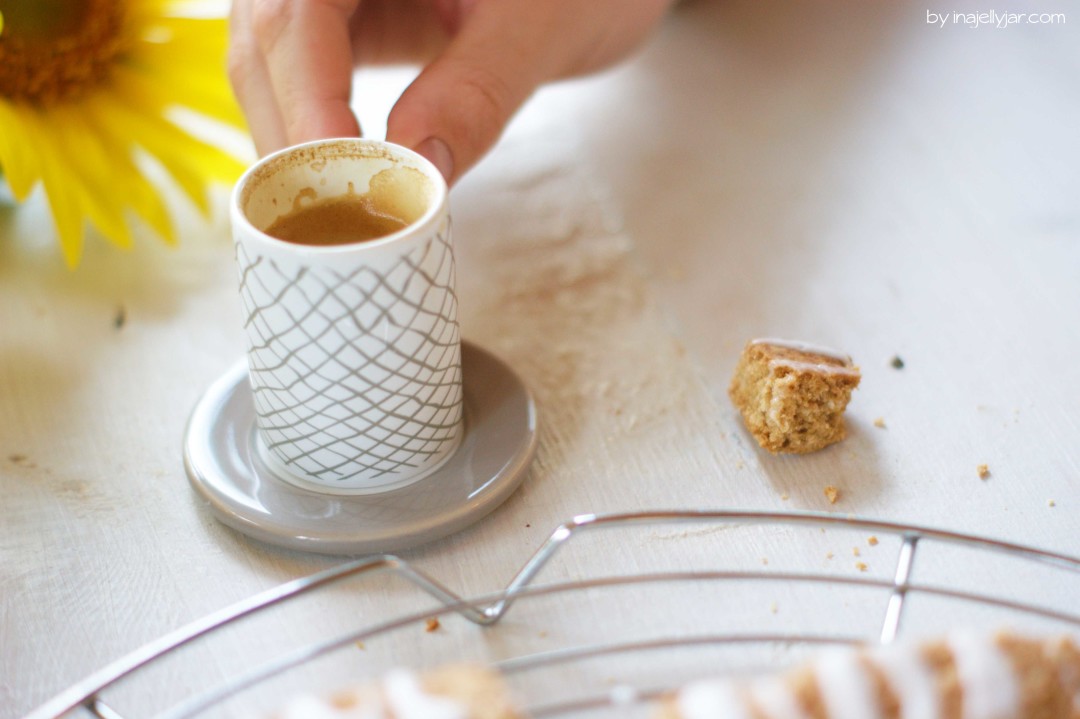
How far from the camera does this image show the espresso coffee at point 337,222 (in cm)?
77

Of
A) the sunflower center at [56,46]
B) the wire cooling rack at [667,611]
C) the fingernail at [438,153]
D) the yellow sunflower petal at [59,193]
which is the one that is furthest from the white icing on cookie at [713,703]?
the sunflower center at [56,46]

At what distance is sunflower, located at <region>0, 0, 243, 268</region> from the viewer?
969 millimetres

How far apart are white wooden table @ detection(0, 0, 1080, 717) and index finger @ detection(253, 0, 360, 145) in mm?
228

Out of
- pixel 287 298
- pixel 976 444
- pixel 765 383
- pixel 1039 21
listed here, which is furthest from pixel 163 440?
pixel 1039 21

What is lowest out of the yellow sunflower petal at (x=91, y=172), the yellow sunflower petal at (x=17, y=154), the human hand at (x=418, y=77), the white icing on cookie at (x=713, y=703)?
the yellow sunflower petal at (x=91, y=172)

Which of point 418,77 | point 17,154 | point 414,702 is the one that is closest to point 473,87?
point 418,77

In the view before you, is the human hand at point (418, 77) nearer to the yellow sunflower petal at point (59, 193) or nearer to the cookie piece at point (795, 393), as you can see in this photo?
the yellow sunflower petal at point (59, 193)

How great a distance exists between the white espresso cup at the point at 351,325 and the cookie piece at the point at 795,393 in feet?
0.82

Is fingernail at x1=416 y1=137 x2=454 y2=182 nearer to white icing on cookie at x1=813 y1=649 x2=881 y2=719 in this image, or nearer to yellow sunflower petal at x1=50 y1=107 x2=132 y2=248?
yellow sunflower petal at x1=50 y1=107 x2=132 y2=248

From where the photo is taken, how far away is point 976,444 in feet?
2.81

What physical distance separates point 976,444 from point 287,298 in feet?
1.89

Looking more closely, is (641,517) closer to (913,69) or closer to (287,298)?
(287,298)

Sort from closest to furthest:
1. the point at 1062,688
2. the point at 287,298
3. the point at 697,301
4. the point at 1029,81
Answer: the point at 1062,688 < the point at 287,298 < the point at 697,301 < the point at 1029,81

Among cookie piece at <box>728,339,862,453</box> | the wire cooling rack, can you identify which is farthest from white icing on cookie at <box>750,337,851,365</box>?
the wire cooling rack
